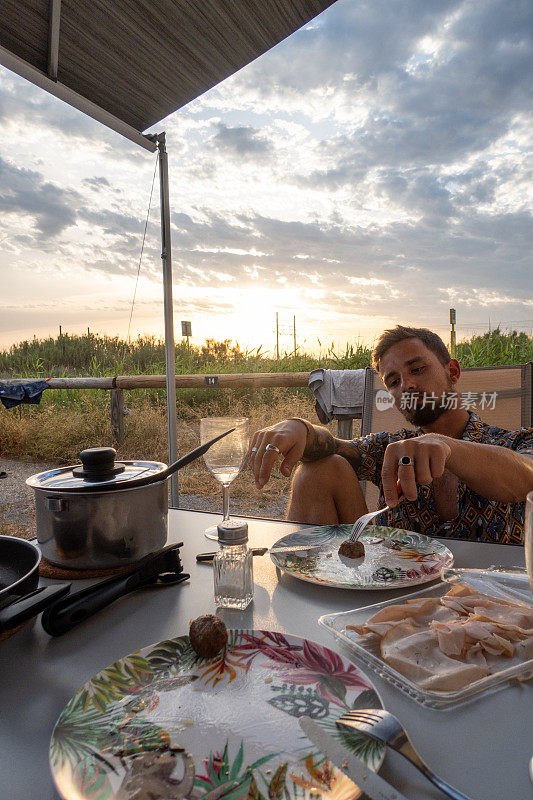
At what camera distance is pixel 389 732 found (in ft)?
1.38

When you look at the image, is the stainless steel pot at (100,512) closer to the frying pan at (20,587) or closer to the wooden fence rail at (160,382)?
the frying pan at (20,587)

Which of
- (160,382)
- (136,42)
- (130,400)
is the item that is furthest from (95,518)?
(130,400)

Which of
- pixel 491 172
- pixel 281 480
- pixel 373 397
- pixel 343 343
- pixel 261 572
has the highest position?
pixel 491 172

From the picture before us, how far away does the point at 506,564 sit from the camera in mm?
882

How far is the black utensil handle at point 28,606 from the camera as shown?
58 cm

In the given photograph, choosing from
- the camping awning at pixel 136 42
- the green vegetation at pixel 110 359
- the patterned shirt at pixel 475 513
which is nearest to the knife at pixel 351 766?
the patterned shirt at pixel 475 513

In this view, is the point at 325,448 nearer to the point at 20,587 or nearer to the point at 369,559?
the point at 369,559

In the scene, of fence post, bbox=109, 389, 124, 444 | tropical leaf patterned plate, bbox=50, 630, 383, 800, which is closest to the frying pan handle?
tropical leaf patterned plate, bbox=50, 630, 383, 800

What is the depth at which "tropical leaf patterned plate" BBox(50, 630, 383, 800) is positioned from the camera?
0.39m

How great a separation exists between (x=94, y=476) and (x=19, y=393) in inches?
174

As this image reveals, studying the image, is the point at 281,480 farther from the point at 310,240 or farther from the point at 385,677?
the point at 385,677

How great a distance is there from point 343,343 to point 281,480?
6.08ft

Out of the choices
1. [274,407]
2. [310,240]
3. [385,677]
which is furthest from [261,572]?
[310,240]

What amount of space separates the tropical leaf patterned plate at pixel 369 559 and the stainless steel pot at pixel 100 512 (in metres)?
0.27
